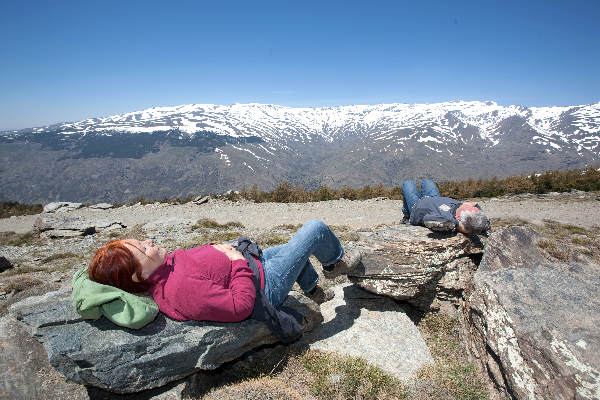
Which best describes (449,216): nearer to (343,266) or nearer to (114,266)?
(343,266)

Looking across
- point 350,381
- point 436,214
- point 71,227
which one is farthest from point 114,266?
point 71,227

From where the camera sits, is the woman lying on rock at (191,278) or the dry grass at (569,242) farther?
the dry grass at (569,242)

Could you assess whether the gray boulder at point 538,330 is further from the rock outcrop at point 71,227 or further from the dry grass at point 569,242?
the rock outcrop at point 71,227

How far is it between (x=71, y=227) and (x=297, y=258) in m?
18.2

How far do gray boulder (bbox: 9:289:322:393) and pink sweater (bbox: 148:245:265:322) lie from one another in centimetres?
26

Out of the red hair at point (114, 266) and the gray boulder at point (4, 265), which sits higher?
the red hair at point (114, 266)

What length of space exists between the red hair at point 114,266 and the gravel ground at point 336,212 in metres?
12.7

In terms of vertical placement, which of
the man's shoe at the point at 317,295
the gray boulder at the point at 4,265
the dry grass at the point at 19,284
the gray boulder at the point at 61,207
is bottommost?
the gray boulder at the point at 61,207

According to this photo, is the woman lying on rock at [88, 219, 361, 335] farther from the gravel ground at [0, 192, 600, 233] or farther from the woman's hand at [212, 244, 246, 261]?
the gravel ground at [0, 192, 600, 233]

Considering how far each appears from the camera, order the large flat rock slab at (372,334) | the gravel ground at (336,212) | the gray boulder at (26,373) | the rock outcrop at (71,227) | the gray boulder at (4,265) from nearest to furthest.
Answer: the gray boulder at (26,373) < the large flat rock slab at (372,334) < the gray boulder at (4,265) < the rock outcrop at (71,227) < the gravel ground at (336,212)

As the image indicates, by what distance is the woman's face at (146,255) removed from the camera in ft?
12.6

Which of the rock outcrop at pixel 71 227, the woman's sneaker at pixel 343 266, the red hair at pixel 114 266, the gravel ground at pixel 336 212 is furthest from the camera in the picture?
the gravel ground at pixel 336 212

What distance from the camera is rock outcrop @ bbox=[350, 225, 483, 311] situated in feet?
19.5

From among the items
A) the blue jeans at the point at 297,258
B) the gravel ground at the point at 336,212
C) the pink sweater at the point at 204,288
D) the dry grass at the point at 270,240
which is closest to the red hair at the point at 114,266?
the pink sweater at the point at 204,288
